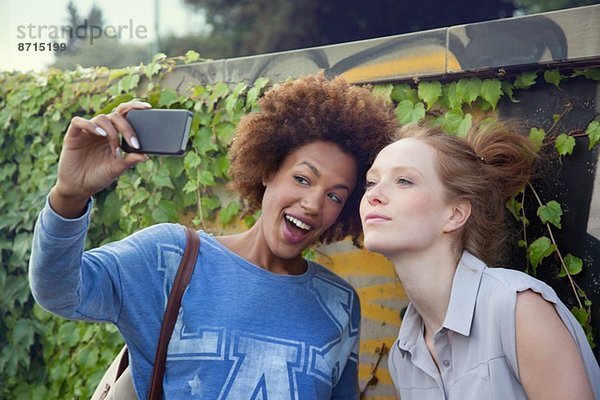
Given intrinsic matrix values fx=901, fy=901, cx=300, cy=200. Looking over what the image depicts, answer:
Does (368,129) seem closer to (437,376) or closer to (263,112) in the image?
(263,112)

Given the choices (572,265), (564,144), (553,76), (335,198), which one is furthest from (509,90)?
(335,198)

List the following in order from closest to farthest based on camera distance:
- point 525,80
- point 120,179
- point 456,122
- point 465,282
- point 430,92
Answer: point 465,282 < point 525,80 < point 456,122 < point 430,92 < point 120,179

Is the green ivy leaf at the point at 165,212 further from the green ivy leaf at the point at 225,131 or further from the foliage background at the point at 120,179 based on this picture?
the green ivy leaf at the point at 225,131

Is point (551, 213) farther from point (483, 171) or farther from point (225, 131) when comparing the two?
point (225, 131)

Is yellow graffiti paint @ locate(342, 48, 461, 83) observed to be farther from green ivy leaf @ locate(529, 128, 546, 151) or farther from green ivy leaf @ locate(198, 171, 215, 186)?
green ivy leaf @ locate(198, 171, 215, 186)

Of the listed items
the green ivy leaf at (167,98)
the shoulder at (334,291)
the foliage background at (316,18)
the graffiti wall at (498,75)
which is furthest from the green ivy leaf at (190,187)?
the foliage background at (316,18)

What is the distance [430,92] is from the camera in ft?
10.8

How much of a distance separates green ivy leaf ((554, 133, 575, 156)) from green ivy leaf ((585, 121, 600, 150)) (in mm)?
61

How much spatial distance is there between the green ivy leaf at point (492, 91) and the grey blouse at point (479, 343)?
0.73 m

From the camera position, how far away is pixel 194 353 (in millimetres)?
2639

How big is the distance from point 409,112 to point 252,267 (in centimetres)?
92

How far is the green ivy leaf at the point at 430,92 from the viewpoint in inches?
129

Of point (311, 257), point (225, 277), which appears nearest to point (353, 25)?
point (311, 257)

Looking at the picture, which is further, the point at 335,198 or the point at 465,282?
the point at 335,198
